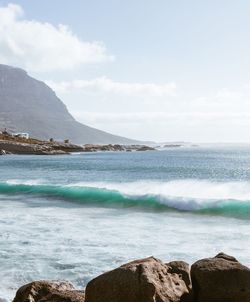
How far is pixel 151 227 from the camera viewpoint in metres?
18.6

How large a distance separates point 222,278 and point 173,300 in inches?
32.5

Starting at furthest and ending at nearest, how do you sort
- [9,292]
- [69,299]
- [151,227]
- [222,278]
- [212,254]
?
1. [151,227]
2. [212,254]
3. [9,292]
4. [69,299]
5. [222,278]

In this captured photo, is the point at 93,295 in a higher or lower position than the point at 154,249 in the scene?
higher

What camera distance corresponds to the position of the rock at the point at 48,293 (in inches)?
280

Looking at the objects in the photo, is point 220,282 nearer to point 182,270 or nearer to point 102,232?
point 182,270

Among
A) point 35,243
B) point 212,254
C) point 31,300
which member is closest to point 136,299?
point 31,300

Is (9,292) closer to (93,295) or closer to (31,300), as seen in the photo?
(31,300)

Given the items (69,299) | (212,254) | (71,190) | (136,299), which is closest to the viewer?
(136,299)

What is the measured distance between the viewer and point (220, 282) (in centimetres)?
636

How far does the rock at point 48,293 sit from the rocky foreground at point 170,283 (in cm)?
2

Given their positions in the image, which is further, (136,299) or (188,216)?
(188,216)

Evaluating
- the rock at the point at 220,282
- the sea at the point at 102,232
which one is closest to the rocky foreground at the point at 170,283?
the rock at the point at 220,282

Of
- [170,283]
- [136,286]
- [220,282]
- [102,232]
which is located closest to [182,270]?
[170,283]

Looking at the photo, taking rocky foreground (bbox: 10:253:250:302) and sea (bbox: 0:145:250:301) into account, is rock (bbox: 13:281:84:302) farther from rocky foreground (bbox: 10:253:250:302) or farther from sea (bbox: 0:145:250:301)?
sea (bbox: 0:145:250:301)
